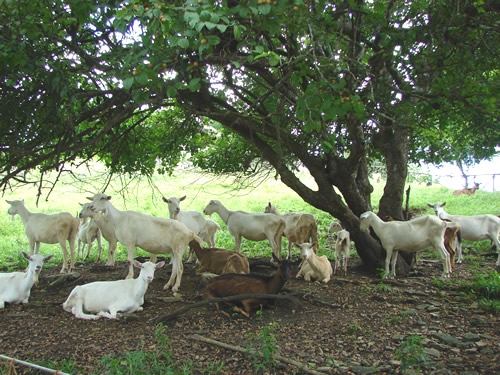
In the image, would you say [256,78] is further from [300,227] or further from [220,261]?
[300,227]

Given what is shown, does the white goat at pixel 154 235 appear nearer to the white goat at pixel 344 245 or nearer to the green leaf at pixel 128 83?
the white goat at pixel 344 245

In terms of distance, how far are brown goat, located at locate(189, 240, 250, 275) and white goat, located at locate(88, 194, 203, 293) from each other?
0.98 feet

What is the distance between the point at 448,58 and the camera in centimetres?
697

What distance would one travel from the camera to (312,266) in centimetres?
909

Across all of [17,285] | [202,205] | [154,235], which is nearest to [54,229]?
[17,285]

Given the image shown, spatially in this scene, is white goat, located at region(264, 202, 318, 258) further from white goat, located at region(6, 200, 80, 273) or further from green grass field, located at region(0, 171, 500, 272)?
white goat, located at region(6, 200, 80, 273)

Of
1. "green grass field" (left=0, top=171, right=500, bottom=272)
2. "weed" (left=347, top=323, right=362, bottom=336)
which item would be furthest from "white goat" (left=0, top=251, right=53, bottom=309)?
"weed" (left=347, top=323, right=362, bottom=336)

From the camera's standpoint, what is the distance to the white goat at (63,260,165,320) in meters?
7.20

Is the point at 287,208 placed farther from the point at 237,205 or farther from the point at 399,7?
the point at 399,7

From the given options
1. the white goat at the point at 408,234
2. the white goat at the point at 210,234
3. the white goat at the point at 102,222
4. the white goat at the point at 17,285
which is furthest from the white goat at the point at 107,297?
the white goat at the point at 210,234

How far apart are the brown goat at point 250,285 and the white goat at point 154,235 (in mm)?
1400

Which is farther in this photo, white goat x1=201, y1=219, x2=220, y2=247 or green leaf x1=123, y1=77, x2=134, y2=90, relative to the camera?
white goat x1=201, y1=219, x2=220, y2=247

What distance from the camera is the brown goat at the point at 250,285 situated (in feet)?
23.8

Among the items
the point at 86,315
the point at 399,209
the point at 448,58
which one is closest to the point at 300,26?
the point at 448,58
